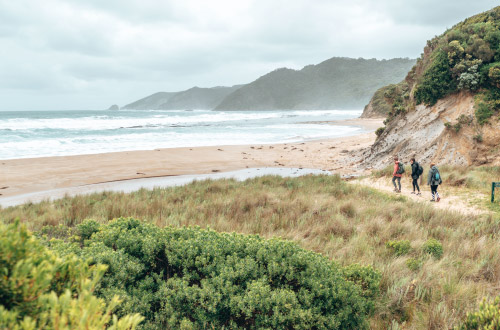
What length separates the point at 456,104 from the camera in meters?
15.0

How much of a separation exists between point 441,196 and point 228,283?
1034cm

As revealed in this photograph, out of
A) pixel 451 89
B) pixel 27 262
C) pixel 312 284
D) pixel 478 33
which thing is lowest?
pixel 312 284

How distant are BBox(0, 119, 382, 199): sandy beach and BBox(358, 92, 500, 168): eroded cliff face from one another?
2887mm

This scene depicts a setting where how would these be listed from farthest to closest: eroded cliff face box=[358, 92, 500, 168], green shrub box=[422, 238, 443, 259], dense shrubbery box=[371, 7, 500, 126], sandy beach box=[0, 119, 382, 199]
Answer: sandy beach box=[0, 119, 382, 199] < dense shrubbery box=[371, 7, 500, 126] < eroded cliff face box=[358, 92, 500, 168] < green shrub box=[422, 238, 443, 259]

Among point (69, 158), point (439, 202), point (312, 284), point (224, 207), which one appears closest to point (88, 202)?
point (224, 207)

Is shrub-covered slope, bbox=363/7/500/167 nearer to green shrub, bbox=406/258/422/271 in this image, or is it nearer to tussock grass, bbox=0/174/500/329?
tussock grass, bbox=0/174/500/329

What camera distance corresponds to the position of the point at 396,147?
17.6m

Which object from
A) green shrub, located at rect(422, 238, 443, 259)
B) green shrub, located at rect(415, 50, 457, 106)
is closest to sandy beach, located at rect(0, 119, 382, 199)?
green shrub, located at rect(415, 50, 457, 106)

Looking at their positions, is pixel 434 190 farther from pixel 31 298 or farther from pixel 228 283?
pixel 31 298

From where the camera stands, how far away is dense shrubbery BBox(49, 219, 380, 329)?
275 cm

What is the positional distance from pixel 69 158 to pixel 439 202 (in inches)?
865

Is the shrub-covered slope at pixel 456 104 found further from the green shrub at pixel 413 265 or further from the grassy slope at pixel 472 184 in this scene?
the green shrub at pixel 413 265

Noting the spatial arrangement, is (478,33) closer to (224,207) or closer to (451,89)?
(451,89)

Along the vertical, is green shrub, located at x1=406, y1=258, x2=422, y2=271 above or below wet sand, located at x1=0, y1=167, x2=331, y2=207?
above
